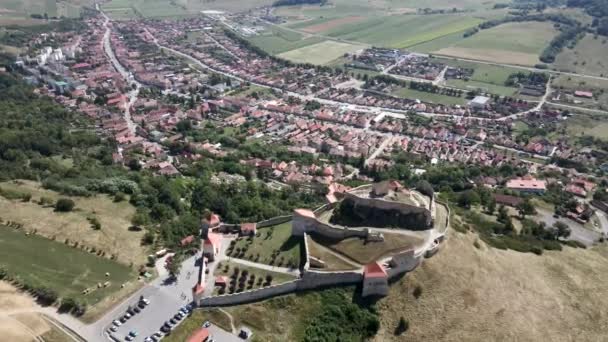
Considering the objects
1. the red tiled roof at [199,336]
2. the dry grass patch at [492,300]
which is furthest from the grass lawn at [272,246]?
the dry grass patch at [492,300]

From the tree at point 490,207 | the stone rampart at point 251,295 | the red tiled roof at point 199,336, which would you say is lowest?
the tree at point 490,207

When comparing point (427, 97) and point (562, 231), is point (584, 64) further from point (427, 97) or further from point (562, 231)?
point (562, 231)

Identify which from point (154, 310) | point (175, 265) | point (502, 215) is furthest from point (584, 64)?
point (154, 310)

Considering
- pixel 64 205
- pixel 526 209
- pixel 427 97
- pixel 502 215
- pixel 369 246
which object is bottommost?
pixel 526 209

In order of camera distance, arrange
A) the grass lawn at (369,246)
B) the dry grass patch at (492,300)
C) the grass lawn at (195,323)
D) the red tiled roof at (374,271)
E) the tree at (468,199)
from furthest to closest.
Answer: the tree at (468,199)
the grass lawn at (369,246)
the red tiled roof at (374,271)
the dry grass patch at (492,300)
the grass lawn at (195,323)

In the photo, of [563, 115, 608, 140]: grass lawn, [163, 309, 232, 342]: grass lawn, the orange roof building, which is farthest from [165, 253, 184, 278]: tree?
[563, 115, 608, 140]: grass lawn

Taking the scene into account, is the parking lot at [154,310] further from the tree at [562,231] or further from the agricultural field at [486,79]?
the agricultural field at [486,79]

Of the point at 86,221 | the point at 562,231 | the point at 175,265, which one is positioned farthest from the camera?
the point at 562,231
